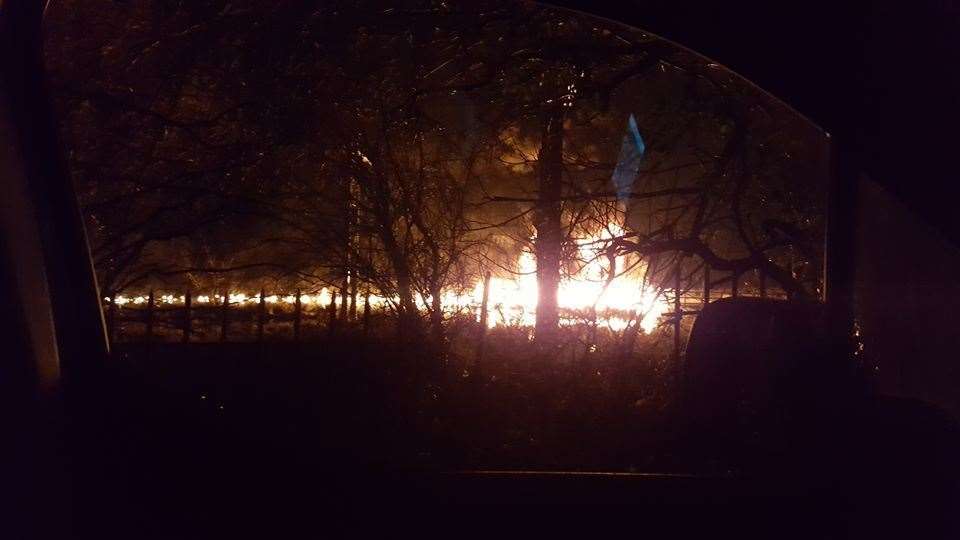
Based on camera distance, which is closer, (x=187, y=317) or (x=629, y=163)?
(x=629, y=163)

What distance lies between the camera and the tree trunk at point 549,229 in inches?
410

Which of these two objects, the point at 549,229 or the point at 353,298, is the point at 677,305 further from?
the point at 353,298

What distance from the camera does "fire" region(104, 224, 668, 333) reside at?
10125mm

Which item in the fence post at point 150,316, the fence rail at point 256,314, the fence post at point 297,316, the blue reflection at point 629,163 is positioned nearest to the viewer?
the blue reflection at point 629,163

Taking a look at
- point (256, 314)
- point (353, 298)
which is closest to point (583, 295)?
point (353, 298)

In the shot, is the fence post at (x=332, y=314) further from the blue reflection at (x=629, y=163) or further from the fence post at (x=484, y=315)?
the blue reflection at (x=629, y=163)

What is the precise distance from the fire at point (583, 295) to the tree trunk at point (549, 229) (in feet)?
0.44

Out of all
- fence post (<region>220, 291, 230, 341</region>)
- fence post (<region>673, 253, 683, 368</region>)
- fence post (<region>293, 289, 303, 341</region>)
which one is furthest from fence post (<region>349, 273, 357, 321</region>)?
fence post (<region>673, 253, 683, 368</region>)

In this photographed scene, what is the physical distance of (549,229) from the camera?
10.5 meters

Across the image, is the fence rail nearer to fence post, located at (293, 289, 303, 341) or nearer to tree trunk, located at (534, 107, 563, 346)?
fence post, located at (293, 289, 303, 341)

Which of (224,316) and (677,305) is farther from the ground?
(677,305)

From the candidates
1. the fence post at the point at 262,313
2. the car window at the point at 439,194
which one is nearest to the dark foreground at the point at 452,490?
the car window at the point at 439,194

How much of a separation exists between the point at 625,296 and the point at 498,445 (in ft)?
11.4

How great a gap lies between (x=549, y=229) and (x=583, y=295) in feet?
2.92
